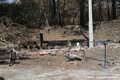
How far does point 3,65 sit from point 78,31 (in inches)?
563

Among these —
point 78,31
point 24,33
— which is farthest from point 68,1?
point 24,33

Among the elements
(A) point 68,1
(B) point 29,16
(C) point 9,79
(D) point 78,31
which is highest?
(A) point 68,1

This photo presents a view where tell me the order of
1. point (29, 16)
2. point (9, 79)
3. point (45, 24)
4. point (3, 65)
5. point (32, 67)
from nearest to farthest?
point (9, 79)
point (32, 67)
point (3, 65)
point (29, 16)
point (45, 24)

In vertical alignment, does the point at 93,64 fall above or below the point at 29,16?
below

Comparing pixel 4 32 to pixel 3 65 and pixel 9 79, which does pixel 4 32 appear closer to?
pixel 3 65

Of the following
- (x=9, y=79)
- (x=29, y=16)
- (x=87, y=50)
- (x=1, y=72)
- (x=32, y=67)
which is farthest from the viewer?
(x=29, y=16)

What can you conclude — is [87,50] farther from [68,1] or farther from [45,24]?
[68,1]

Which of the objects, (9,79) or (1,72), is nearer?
(9,79)

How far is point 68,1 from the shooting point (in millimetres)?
41344

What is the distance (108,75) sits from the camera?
5621 millimetres

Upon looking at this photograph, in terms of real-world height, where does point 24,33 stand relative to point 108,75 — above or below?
above

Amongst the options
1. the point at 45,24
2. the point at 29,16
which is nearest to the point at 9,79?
the point at 29,16

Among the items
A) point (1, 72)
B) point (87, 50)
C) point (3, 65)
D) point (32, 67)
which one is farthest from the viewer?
point (87, 50)

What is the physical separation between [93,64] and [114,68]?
103cm
